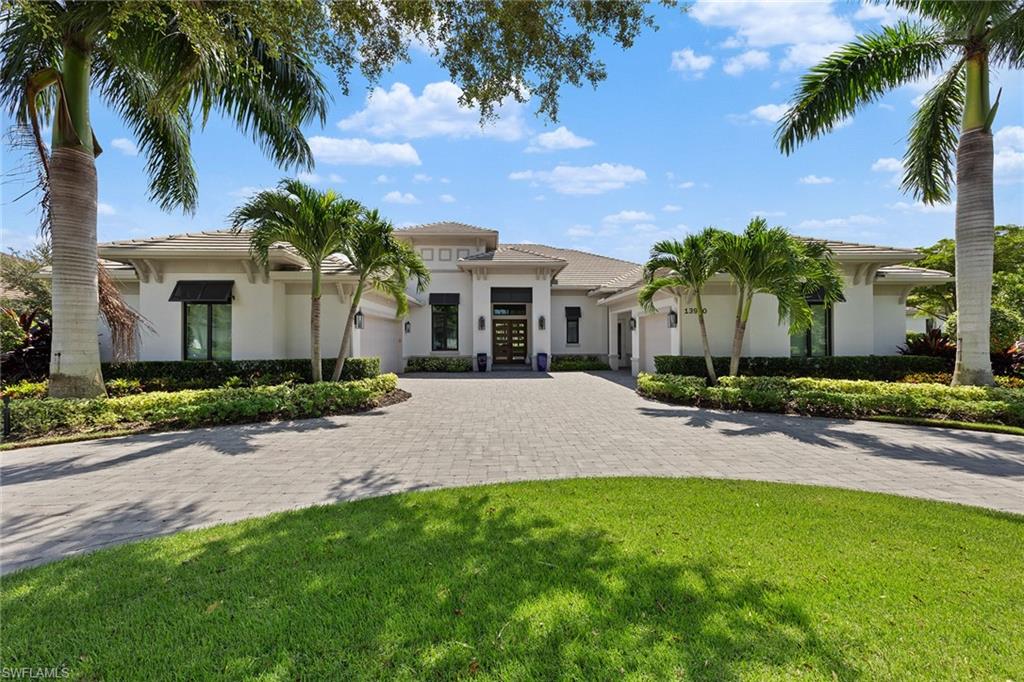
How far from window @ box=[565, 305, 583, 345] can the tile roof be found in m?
1.38

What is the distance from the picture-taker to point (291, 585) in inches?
121

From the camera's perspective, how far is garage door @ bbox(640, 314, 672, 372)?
16.5 metres

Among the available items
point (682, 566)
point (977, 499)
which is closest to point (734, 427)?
point (977, 499)

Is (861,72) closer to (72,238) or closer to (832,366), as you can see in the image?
(832,366)

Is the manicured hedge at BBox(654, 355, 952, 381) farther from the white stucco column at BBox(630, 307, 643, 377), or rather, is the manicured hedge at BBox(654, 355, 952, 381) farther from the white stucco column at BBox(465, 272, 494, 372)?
the white stucco column at BBox(465, 272, 494, 372)

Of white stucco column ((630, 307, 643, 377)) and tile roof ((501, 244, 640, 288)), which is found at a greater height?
tile roof ((501, 244, 640, 288))

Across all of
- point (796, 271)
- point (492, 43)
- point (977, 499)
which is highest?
point (492, 43)

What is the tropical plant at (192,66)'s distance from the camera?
19.5 feet

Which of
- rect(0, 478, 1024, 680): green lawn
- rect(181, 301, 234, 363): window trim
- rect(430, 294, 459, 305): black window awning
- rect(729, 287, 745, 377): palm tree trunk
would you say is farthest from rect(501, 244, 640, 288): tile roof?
rect(0, 478, 1024, 680): green lawn

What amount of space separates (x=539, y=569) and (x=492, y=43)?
681 centimetres

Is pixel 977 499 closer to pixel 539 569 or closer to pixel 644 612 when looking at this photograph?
pixel 644 612

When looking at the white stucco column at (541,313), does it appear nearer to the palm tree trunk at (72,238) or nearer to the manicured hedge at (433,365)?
the manicured hedge at (433,365)

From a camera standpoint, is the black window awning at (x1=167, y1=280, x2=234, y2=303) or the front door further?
the front door

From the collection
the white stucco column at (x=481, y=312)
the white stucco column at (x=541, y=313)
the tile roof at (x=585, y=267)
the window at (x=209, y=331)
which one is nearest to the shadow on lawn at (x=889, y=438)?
the white stucco column at (x=541, y=313)
